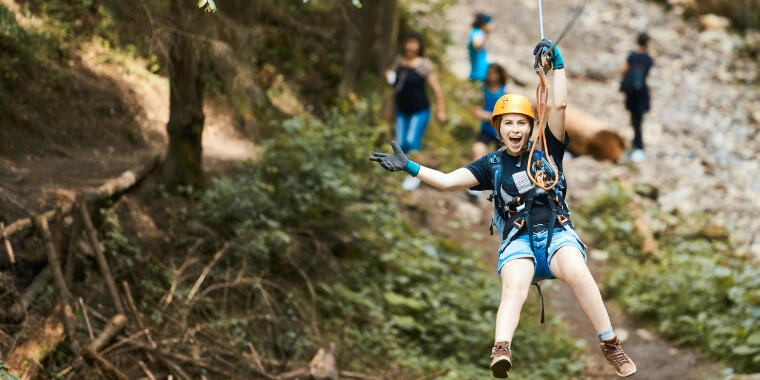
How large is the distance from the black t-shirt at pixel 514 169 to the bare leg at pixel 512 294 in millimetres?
258

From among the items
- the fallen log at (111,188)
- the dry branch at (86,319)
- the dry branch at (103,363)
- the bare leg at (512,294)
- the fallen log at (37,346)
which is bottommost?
the fallen log at (37,346)

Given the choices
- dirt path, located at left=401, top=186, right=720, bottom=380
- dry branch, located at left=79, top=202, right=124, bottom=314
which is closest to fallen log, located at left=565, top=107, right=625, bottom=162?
dirt path, located at left=401, top=186, right=720, bottom=380

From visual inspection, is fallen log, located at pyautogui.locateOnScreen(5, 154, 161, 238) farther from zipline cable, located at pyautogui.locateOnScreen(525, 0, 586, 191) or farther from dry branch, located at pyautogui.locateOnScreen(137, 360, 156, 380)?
zipline cable, located at pyautogui.locateOnScreen(525, 0, 586, 191)

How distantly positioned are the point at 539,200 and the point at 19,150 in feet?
19.8

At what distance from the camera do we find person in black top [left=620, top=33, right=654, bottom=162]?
47.0ft

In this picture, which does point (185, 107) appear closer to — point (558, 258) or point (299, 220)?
point (299, 220)

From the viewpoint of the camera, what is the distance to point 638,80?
14469 mm

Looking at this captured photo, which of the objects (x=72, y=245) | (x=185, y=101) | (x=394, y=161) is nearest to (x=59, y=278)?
(x=72, y=245)

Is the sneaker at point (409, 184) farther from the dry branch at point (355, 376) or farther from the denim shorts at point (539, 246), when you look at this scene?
the denim shorts at point (539, 246)

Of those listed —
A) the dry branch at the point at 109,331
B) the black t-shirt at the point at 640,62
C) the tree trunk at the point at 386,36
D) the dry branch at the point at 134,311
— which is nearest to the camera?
the dry branch at the point at 109,331

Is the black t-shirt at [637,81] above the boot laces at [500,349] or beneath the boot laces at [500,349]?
above

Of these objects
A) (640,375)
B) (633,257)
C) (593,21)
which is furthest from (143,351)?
(593,21)

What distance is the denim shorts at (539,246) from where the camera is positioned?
188 inches

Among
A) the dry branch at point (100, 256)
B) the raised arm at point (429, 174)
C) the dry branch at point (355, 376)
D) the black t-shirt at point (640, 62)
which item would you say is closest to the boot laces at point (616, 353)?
the raised arm at point (429, 174)
